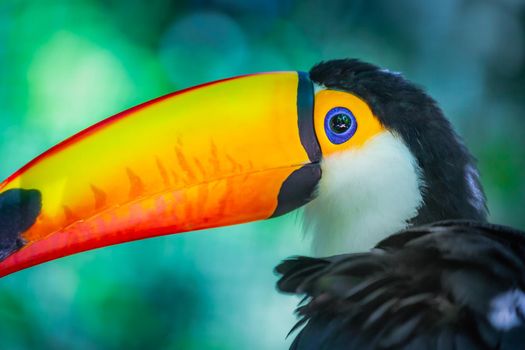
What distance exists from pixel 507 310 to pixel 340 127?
57 cm

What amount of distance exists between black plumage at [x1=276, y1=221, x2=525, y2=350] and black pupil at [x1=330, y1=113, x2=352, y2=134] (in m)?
0.35

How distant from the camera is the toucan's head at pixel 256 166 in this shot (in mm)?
1377

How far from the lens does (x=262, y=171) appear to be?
1438mm

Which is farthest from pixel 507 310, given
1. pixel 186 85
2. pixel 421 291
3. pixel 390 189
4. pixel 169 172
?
pixel 186 85

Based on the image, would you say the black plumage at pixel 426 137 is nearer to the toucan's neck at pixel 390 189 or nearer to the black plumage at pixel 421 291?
the toucan's neck at pixel 390 189

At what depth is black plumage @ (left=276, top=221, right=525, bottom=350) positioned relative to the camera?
990mm

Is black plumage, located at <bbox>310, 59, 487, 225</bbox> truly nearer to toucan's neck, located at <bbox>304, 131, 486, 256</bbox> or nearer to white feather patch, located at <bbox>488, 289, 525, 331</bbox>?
toucan's neck, located at <bbox>304, 131, 486, 256</bbox>

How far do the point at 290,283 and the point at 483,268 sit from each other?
0.89 feet

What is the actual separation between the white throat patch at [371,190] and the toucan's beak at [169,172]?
0.05 metres

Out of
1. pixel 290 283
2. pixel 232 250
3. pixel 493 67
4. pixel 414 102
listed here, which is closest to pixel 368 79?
pixel 414 102

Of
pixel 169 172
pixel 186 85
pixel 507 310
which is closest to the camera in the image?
pixel 507 310

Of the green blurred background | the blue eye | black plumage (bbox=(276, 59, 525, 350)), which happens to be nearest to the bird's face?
Answer: the blue eye

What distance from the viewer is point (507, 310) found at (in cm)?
100

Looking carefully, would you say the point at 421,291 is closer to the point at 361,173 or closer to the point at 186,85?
the point at 361,173
